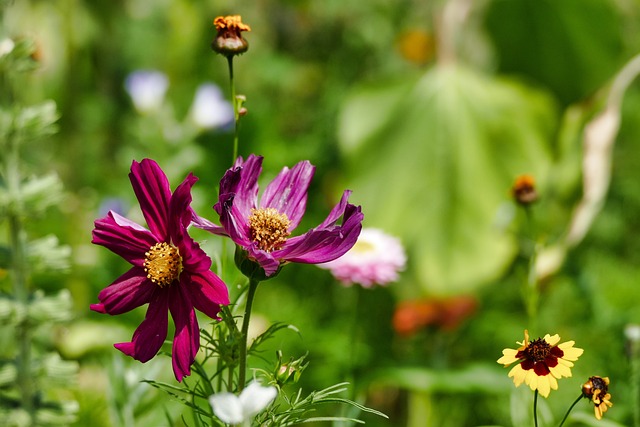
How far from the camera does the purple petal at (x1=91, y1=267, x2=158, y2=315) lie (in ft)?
1.40

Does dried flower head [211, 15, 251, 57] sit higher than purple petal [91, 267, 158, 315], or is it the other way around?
Answer: dried flower head [211, 15, 251, 57]

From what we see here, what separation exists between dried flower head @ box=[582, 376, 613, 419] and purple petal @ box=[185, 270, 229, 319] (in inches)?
7.0

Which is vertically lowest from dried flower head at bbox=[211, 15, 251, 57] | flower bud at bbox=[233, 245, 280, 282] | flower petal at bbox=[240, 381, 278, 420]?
flower petal at bbox=[240, 381, 278, 420]

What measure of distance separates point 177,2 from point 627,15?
1.11m

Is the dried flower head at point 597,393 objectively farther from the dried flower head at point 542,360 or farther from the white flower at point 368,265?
the white flower at point 368,265

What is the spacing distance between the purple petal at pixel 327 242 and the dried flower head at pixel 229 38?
0.10 m

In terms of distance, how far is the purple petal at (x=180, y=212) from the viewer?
0.40 meters

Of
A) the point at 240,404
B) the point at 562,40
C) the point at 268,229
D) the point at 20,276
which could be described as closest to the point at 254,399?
the point at 240,404

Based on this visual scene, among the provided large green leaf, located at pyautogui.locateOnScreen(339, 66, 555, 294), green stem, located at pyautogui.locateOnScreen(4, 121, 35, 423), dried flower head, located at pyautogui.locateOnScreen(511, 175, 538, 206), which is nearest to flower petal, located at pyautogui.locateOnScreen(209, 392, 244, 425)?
green stem, located at pyautogui.locateOnScreen(4, 121, 35, 423)

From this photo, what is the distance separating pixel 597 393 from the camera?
41cm

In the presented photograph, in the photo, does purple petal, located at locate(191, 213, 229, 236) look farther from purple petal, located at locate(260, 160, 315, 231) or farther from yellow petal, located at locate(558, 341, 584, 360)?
yellow petal, located at locate(558, 341, 584, 360)

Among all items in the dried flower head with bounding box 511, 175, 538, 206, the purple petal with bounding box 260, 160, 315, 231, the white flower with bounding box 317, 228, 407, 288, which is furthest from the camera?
the white flower with bounding box 317, 228, 407, 288

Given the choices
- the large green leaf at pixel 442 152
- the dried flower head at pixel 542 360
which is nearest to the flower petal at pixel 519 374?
the dried flower head at pixel 542 360

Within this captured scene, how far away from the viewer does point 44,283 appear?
132 cm
